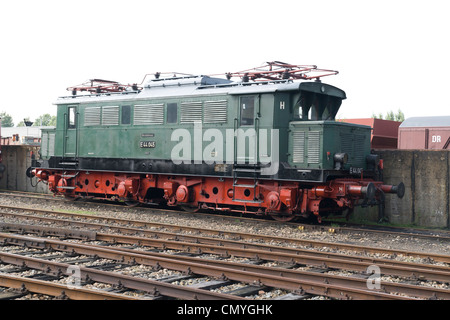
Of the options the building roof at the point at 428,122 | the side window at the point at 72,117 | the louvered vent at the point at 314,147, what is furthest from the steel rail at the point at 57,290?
the building roof at the point at 428,122

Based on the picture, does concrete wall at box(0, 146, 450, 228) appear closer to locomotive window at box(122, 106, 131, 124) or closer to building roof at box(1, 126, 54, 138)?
locomotive window at box(122, 106, 131, 124)

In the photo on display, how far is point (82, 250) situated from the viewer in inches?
377

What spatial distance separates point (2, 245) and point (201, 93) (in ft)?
23.4

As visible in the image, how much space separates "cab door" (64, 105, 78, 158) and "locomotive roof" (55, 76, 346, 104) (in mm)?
384

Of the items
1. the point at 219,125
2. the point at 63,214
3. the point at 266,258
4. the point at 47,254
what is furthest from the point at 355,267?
the point at 63,214

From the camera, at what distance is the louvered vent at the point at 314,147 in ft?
41.5

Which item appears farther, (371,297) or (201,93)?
(201,93)

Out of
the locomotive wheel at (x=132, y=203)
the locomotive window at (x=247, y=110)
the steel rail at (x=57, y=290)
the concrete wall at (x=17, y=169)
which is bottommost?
the steel rail at (x=57, y=290)

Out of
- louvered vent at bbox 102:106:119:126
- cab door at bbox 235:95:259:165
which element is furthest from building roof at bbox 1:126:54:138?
cab door at bbox 235:95:259:165

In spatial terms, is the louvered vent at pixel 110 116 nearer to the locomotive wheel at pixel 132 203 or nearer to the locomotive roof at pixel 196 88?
the locomotive roof at pixel 196 88

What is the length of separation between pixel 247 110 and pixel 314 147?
2.29 meters

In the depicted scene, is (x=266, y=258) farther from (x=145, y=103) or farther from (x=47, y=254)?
(x=145, y=103)

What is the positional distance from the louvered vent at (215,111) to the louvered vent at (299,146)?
7.40 ft

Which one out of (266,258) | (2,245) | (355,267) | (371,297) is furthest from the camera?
(2,245)
